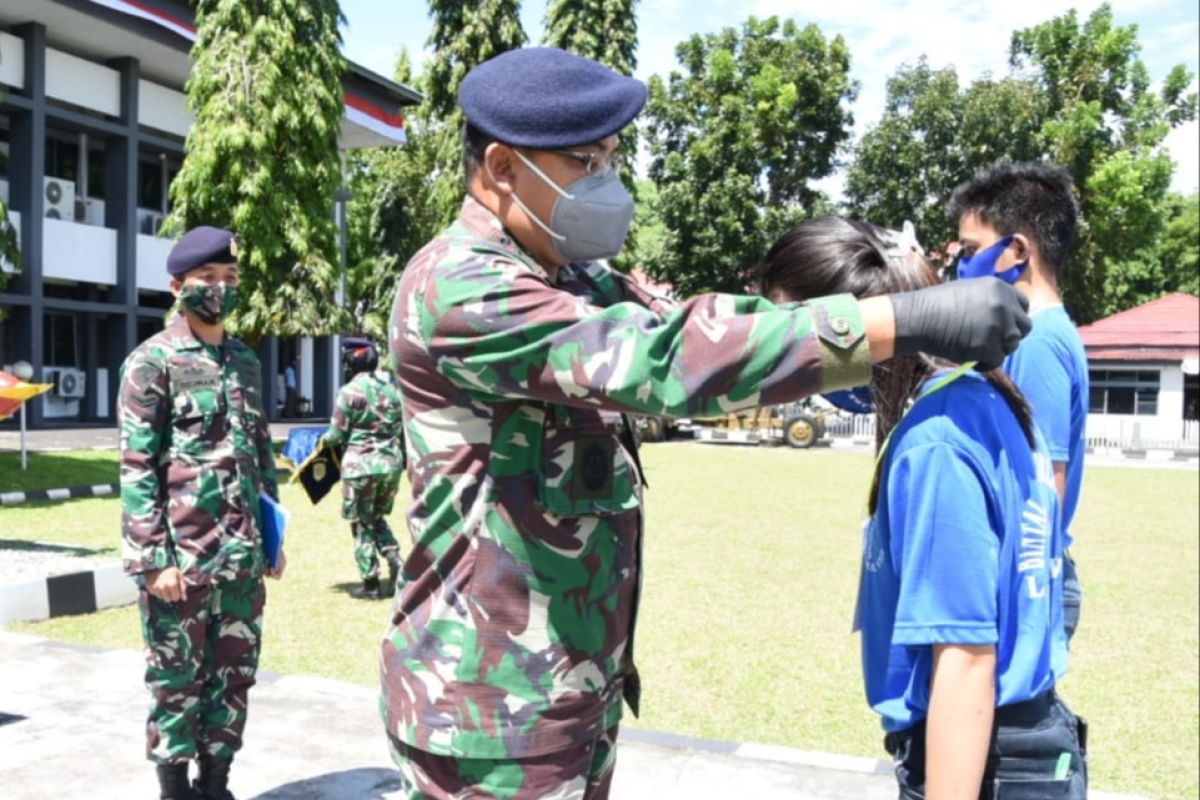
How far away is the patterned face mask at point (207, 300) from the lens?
3.59 metres

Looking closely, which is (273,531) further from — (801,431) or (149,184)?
(149,184)

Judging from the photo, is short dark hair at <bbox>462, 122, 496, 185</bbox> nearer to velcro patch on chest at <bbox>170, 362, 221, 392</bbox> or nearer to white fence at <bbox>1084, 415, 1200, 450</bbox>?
velcro patch on chest at <bbox>170, 362, 221, 392</bbox>

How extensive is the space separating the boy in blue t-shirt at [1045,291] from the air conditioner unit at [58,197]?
20699 millimetres

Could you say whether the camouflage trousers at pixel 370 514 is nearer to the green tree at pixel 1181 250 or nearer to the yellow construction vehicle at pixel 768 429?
the yellow construction vehicle at pixel 768 429

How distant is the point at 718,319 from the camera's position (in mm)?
1329

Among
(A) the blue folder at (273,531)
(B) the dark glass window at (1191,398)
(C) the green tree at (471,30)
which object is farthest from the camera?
(B) the dark glass window at (1191,398)

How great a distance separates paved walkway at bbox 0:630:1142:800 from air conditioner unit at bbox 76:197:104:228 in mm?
19028

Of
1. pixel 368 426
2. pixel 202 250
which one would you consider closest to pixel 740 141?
pixel 368 426

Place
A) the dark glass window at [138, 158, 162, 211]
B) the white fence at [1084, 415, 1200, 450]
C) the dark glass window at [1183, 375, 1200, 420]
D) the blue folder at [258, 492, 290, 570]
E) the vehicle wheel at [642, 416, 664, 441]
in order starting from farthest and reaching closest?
1. the dark glass window at [1183, 375, 1200, 420]
2. the white fence at [1084, 415, 1200, 450]
3. the dark glass window at [138, 158, 162, 211]
4. the vehicle wheel at [642, 416, 664, 441]
5. the blue folder at [258, 492, 290, 570]

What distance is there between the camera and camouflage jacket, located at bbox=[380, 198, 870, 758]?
142cm

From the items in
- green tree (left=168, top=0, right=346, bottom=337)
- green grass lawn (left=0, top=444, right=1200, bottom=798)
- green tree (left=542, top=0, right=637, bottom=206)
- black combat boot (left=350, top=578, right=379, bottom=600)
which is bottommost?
green grass lawn (left=0, top=444, right=1200, bottom=798)

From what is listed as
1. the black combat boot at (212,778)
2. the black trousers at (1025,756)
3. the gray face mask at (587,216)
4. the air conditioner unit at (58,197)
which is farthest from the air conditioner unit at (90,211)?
the black trousers at (1025,756)

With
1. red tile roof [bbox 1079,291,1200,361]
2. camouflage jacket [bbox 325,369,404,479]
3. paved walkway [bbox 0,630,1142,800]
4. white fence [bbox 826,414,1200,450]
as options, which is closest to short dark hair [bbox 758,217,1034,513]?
paved walkway [bbox 0,630,1142,800]

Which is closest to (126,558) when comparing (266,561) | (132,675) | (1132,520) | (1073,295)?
(266,561)
